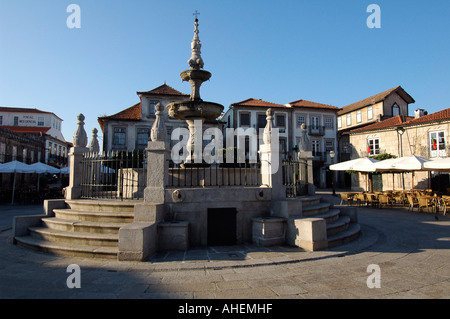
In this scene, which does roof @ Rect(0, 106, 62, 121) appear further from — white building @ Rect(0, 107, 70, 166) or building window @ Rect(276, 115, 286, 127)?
building window @ Rect(276, 115, 286, 127)

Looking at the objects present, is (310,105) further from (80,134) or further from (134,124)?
(80,134)

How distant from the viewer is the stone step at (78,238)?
582 centimetres

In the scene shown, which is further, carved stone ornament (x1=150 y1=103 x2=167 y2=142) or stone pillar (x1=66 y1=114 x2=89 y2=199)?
stone pillar (x1=66 y1=114 x2=89 y2=199)

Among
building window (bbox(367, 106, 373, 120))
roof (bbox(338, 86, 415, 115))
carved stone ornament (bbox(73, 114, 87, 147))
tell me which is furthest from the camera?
building window (bbox(367, 106, 373, 120))

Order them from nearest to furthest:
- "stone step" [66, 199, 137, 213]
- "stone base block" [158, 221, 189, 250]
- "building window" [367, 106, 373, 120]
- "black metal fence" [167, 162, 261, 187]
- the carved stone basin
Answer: "stone base block" [158, 221, 189, 250] < "stone step" [66, 199, 137, 213] < "black metal fence" [167, 162, 261, 187] < the carved stone basin < "building window" [367, 106, 373, 120]

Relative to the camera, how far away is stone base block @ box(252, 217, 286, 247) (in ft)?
21.0

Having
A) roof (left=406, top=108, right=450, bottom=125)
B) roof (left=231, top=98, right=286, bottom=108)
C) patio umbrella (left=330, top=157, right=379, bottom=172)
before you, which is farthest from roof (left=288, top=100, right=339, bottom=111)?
patio umbrella (left=330, top=157, right=379, bottom=172)

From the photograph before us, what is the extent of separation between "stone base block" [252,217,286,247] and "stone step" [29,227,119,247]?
10.8 ft

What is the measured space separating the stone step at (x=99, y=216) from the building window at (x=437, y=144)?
28.4 m

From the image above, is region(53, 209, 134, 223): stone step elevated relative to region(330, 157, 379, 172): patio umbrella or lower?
lower

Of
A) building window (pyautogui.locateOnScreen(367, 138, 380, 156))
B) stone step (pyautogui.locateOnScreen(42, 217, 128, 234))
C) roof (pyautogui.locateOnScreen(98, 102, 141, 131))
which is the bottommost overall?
stone step (pyautogui.locateOnScreen(42, 217, 128, 234))

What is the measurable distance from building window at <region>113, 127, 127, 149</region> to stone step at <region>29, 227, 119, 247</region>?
26.7 metres

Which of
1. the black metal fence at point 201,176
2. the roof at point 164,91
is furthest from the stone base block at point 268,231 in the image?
the roof at point 164,91

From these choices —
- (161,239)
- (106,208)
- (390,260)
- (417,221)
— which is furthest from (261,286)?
(417,221)
